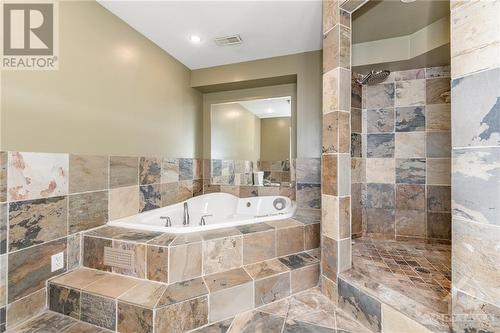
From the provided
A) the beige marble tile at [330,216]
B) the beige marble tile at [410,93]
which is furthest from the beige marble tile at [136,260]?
the beige marble tile at [410,93]

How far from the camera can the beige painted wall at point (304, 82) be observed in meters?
2.48

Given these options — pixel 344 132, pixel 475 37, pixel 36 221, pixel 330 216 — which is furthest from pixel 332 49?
pixel 36 221

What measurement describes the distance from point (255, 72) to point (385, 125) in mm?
1591

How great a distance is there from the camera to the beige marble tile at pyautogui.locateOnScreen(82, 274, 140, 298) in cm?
130

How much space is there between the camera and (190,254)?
1466mm

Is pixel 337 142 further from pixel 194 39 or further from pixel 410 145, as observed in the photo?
pixel 194 39

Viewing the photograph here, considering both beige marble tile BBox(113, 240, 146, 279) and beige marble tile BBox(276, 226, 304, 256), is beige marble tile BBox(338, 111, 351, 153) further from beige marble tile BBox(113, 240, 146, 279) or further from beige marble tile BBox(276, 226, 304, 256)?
beige marble tile BBox(113, 240, 146, 279)

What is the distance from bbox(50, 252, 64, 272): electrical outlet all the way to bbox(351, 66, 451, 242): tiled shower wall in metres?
2.50

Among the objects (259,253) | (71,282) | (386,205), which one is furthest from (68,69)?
(386,205)

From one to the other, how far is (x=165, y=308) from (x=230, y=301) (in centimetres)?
39

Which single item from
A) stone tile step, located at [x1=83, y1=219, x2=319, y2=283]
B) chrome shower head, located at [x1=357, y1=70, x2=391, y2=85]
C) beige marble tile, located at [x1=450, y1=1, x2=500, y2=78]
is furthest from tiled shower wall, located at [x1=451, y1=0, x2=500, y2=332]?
chrome shower head, located at [x1=357, y1=70, x2=391, y2=85]

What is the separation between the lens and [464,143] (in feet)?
2.86

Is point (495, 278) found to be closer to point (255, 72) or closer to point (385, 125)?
point (385, 125)

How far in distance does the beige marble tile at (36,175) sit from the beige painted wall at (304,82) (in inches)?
80.9
